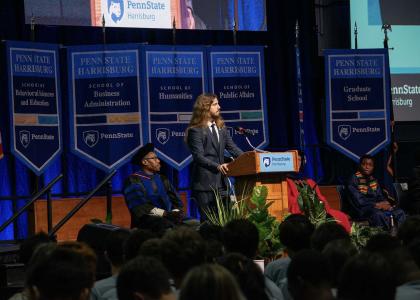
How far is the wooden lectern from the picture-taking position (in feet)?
23.1

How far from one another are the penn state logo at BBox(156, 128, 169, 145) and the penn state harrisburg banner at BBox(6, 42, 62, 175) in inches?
43.7

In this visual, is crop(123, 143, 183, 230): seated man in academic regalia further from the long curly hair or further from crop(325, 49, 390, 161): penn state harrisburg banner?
crop(325, 49, 390, 161): penn state harrisburg banner

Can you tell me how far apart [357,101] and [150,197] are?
12.4 ft

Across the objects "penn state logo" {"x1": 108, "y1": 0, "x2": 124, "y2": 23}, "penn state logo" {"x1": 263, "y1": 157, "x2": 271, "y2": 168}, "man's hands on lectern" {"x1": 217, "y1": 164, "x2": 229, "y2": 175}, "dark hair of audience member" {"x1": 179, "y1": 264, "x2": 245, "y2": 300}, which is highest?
"penn state logo" {"x1": 108, "y1": 0, "x2": 124, "y2": 23}

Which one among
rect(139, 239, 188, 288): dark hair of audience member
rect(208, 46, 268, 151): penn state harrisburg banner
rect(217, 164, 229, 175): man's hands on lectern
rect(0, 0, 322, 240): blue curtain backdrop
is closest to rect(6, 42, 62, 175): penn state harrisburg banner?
rect(0, 0, 322, 240): blue curtain backdrop

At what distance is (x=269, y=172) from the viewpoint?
7.13 metres

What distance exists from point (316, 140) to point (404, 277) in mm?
8400

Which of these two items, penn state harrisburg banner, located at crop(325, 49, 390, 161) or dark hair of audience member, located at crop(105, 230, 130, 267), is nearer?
dark hair of audience member, located at crop(105, 230, 130, 267)

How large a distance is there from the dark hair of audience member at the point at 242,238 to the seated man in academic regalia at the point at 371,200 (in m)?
5.05

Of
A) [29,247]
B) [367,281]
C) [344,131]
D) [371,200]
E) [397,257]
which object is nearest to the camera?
[367,281]

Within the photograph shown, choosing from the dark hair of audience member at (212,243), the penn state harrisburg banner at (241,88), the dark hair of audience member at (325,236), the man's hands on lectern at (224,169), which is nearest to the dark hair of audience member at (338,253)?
the dark hair of audience member at (212,243)

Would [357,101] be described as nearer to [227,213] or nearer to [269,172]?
[269,172]

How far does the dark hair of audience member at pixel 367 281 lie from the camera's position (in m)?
2.66

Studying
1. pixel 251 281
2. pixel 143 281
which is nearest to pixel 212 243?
pixel 251 281
